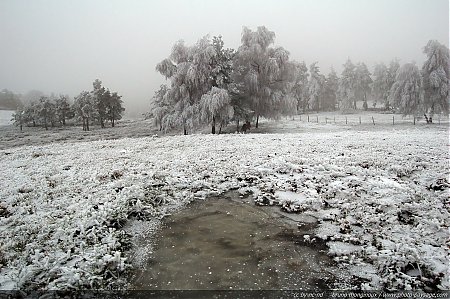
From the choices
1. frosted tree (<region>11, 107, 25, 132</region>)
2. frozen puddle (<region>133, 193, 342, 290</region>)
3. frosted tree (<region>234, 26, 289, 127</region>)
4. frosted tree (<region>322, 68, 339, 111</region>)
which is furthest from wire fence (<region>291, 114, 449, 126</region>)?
frosted tree (<region>11, 107, 25, 132</region>)

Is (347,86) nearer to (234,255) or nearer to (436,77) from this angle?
(436,77)

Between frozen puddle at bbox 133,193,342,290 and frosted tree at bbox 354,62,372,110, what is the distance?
82.8 m

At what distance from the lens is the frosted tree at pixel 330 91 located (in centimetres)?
8512

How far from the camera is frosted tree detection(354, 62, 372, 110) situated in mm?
80688

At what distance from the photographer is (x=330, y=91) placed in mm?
86062

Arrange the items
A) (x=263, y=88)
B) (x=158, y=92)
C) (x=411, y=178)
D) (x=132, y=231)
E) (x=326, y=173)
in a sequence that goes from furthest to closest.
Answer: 1. (x=158, y=92)
2. (x=263, y=88)
3. (x=326, y=173)
4. (x=411, y=178)
5. (x=132, y=231)

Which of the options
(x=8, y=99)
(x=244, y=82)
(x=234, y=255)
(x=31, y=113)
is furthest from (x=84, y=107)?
(x=8, y=99)

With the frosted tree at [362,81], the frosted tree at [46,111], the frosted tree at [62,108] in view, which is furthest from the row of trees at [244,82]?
the frosted tree at [62,108]

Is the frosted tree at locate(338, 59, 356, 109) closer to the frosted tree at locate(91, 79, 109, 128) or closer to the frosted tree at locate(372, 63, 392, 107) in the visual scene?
the frosted tree at locate(372, 63, 392, 107)

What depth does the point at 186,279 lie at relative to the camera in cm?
567

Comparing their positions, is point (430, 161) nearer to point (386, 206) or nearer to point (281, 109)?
point (386, 206)

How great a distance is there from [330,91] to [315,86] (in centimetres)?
1021

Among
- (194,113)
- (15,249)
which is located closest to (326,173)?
(15,249)

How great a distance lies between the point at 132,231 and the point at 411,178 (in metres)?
9.80
